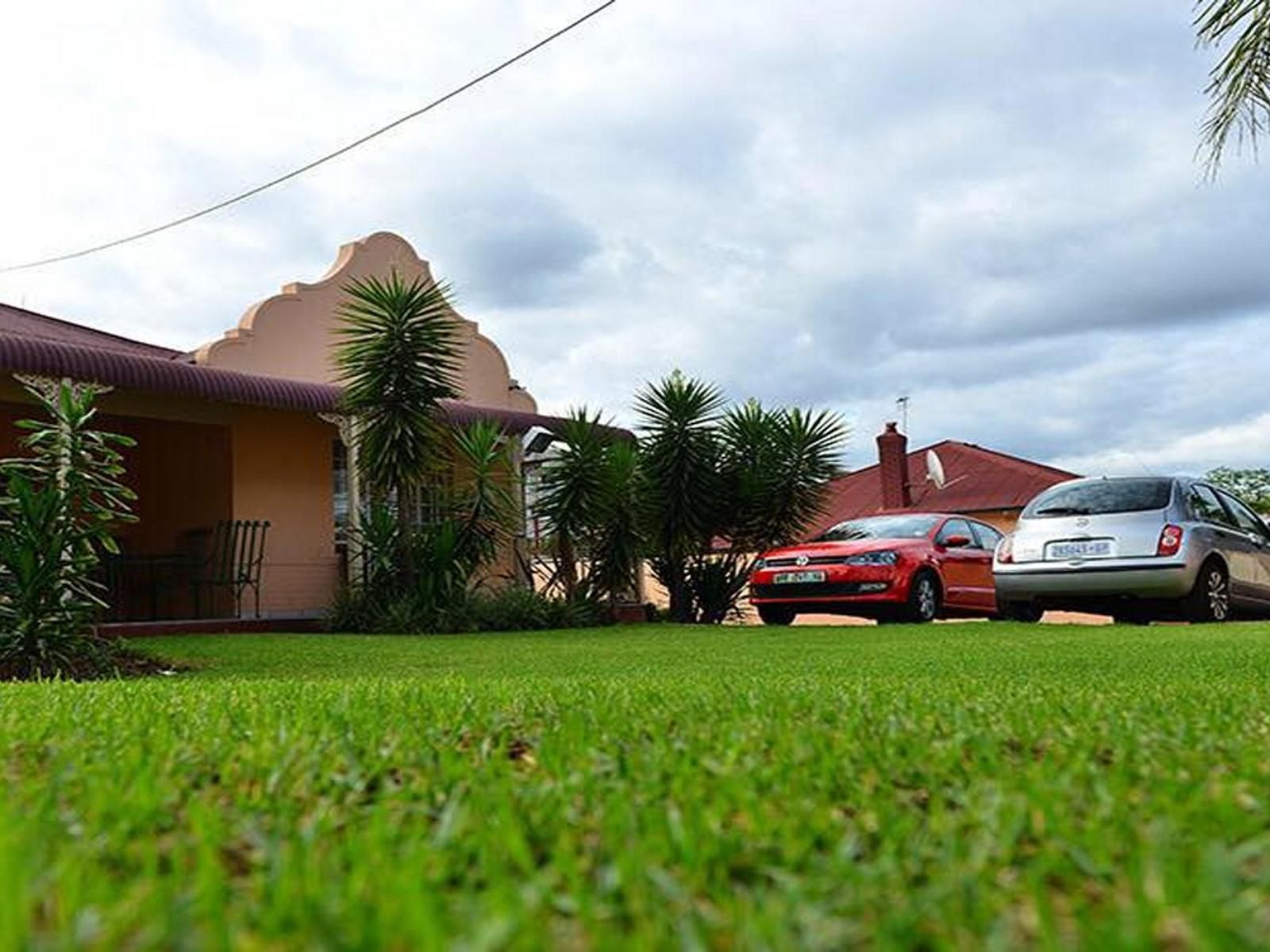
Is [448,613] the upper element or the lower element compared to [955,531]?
lower

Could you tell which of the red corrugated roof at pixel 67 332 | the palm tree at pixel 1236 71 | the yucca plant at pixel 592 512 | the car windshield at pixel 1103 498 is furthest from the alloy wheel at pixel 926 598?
the red corrugated roof at pixel 67 332

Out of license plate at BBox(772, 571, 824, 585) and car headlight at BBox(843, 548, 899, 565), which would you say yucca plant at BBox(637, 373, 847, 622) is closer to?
license plate at BBox(772, 571, 824, 585)

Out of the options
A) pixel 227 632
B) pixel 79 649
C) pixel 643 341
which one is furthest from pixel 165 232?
pixel 79 649

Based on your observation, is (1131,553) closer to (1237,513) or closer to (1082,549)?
(1082,549)

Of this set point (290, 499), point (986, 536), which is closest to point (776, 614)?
point (986, 536)

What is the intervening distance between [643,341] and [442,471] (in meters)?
5.98

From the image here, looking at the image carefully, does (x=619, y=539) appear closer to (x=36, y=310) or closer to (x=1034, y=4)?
(x=1034, y=4)

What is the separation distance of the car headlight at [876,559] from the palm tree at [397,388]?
509 centimetres

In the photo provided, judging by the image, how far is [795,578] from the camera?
573 inches

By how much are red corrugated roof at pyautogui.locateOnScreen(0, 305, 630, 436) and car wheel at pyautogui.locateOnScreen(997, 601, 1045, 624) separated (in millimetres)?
6374

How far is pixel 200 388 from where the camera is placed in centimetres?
1278

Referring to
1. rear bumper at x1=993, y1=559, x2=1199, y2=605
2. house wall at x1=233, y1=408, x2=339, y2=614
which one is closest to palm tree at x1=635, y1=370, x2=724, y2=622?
house wall at x1=233, y1=408, x2=339, y2=614

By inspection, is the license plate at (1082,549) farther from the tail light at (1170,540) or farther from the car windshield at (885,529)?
the car windshield at (885,529)

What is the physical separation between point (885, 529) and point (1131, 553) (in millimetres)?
3457
